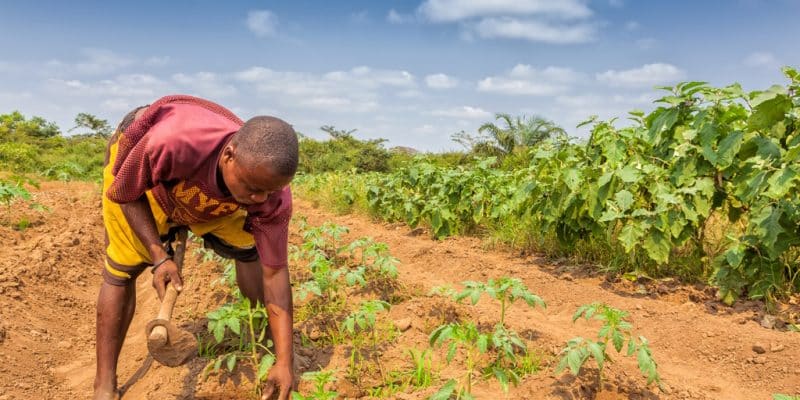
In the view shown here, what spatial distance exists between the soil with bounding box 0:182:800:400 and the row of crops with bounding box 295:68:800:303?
0.21 meters

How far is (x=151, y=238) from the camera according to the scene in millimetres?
2367

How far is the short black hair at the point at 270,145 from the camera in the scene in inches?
73.9

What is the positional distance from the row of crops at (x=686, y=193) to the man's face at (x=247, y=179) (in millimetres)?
2594

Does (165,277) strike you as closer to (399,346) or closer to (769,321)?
(399,346)

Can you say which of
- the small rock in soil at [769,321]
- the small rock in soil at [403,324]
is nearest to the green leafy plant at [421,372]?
the small rock in soil at [403,324]

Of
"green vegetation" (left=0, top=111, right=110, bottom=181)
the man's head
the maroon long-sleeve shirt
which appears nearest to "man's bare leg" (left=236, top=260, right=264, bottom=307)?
the maroon long-sleeve shirt

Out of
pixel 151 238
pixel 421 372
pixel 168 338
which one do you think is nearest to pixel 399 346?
pixel 421 372

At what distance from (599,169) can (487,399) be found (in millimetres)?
2500

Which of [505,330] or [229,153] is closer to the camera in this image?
[229,153]

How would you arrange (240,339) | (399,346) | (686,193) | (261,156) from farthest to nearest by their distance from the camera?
1. (686,193)
2. (399,346)
3. (240,339)
4. (261,156)

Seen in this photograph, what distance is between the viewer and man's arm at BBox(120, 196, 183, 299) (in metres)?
2.31

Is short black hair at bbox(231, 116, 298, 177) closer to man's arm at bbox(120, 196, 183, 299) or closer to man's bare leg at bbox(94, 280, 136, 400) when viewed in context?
man's arm at bbox(120, 196, 183, 299)

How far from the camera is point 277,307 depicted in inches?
95.7

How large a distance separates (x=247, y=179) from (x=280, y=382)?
2.79 feet
